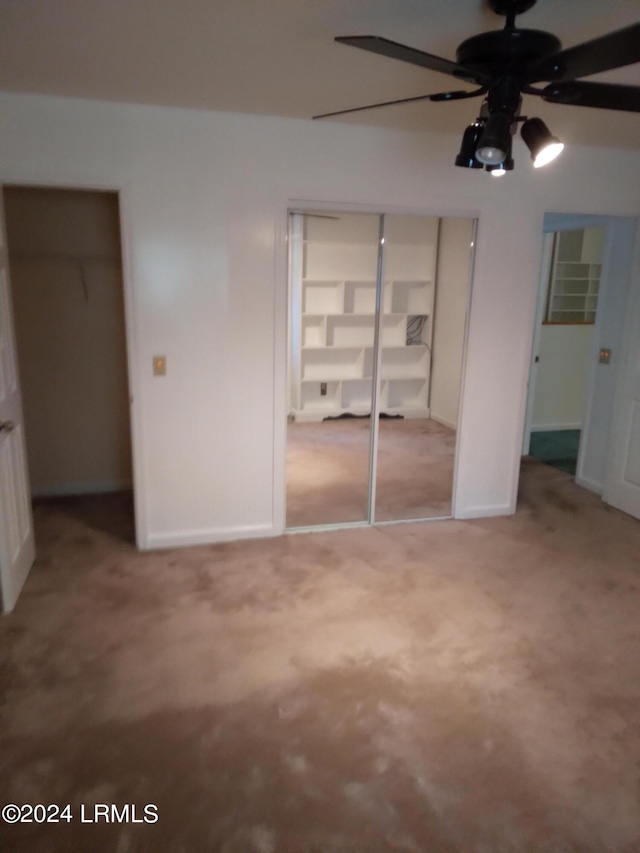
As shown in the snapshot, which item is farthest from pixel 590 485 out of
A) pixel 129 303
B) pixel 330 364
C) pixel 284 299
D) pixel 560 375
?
pixel 129 303

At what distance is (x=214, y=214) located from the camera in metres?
3.21

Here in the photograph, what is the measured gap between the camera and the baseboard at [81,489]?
14.1 ft

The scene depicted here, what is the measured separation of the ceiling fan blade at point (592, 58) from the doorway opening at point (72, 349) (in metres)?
3.08

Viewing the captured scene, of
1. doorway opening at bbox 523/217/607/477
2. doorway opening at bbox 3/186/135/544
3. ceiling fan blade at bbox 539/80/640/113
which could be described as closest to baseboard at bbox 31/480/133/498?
doorway opening at bbox 3/186/135/544

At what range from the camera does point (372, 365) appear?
12.8ft

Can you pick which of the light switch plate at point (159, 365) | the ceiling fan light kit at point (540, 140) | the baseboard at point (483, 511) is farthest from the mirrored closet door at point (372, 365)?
the ceiling fan light kit at point (540, 140)

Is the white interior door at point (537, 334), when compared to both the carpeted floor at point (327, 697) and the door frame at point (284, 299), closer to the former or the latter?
the door frame at point (284, 299)

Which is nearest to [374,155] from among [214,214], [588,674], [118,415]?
[214,214]

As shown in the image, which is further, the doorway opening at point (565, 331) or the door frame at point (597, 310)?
the doorway opening at point (565, 331)

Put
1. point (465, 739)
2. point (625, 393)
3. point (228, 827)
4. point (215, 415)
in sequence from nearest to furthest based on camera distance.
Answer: point (228, 827) < point (465, 739) < point (215, 415) < point (625, 393)

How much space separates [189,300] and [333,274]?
1.31 m

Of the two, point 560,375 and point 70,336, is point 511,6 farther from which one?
point 560,375

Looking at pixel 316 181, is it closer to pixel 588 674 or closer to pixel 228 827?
pixel 588 674

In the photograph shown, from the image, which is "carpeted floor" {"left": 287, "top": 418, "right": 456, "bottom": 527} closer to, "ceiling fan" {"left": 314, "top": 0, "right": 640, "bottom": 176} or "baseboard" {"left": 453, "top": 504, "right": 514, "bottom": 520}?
"baseboard" {"left": 453, "top": 504, "right": 514, "bottom": 520}
